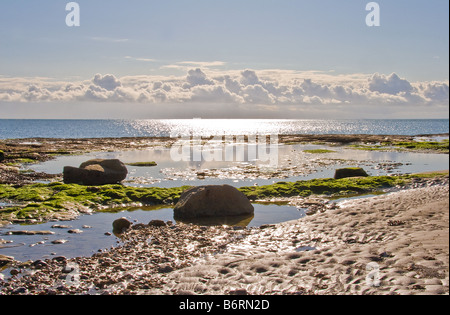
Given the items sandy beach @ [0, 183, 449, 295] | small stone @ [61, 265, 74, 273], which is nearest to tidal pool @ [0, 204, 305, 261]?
sandy beach @ [0, 183, 449, 295]

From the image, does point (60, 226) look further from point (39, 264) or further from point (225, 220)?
point (225, 220)

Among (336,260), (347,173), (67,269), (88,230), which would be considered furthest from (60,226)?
(347,173)

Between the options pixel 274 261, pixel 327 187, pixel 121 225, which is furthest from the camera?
pixel 327 187

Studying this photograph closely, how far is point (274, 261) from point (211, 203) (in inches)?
284

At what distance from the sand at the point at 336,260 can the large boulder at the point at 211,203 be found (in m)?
3.17

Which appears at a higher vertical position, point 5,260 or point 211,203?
point 211,203

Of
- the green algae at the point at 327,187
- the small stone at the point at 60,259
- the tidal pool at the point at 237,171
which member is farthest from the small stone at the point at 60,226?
the tidal pool at the point at 237,171

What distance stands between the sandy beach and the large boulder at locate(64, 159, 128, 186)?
521 inches

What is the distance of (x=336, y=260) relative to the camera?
1151 cm

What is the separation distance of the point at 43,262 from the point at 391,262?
32.3 feet

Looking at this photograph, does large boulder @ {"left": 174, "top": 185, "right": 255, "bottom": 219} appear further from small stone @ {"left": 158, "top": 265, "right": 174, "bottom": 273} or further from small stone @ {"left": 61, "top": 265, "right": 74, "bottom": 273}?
small stone @ {"left": 61, "top": 265, "right": 74, "bottom": 273}

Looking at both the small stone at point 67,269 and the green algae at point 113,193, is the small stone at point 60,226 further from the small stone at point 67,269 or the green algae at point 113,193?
the small stone at point 67,269

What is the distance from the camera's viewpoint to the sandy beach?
9.95 meters
